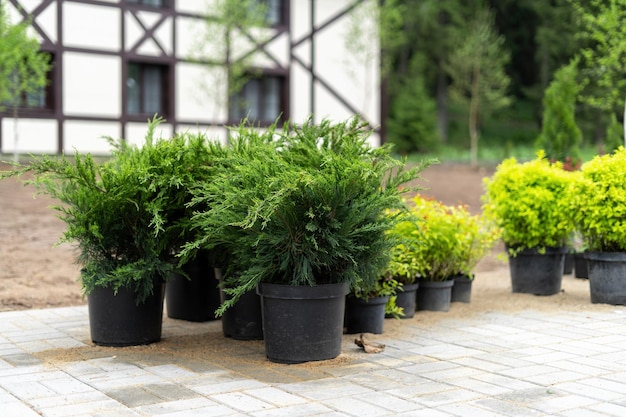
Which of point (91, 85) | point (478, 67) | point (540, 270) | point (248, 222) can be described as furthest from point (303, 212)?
point (478, 67)

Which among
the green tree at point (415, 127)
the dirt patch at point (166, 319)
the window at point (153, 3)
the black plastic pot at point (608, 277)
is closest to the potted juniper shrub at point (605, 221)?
the black plastic pot at point (608, 277)

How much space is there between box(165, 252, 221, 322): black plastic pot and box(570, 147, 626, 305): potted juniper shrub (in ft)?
12.0

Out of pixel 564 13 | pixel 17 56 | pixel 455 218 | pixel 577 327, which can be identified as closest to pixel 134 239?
pixel 455 218

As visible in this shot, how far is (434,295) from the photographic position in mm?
7824

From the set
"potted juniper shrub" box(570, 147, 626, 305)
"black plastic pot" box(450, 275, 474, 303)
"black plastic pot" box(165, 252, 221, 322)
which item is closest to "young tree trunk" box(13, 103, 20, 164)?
"black plastic pot" box(165, 252, 221, 322)

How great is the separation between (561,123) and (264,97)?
36.0 ft

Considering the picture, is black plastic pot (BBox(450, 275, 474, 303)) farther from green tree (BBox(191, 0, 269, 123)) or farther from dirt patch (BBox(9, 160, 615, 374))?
green tree (BBox(191, 0, 269, 123))

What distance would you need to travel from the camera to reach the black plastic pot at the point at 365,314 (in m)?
6.80

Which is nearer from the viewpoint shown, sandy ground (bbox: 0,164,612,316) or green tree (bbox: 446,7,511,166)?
sandy ground (bbox: 0,164,612,316)

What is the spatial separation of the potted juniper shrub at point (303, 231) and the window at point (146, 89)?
47.5ft

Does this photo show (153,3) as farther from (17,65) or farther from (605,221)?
(605,221)

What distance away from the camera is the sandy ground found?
832 centimetres

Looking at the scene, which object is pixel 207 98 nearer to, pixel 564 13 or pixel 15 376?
pixel 15 376

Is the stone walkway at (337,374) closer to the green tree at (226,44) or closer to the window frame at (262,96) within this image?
the green tree at (226,44)
